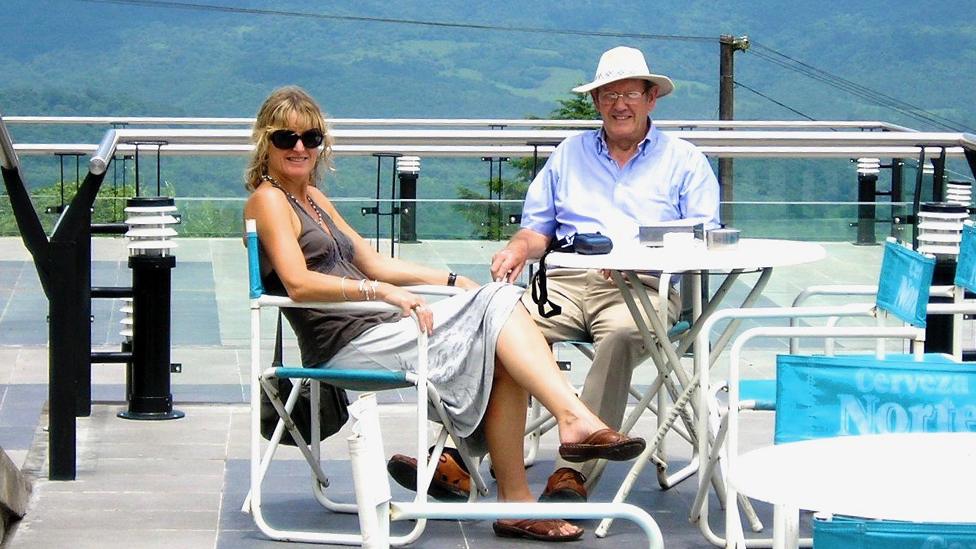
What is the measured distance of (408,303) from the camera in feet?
11.9

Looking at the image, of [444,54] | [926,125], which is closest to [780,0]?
[444,54]

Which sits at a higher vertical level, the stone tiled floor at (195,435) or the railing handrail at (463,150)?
the railing handrail at (463,150)

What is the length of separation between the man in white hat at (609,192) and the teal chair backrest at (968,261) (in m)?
0.63

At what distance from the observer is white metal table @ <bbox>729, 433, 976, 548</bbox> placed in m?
1.79

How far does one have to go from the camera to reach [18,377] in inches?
224

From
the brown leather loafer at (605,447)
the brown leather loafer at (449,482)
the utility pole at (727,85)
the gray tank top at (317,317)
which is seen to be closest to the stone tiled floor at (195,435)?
the brown leather loafer at (449,482)

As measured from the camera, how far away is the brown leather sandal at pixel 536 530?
12.0 feet

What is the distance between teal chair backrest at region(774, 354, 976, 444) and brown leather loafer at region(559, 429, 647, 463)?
2.41 feet

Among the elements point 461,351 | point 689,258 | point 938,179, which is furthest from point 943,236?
point 461,351

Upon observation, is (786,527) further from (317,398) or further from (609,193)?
(609,193)

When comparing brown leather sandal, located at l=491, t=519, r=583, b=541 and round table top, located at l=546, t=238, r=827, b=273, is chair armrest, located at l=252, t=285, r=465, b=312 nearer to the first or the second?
round table top, located at l=546, t=238, r=827, b=273

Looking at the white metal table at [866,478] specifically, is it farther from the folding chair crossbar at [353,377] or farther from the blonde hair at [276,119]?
the blonde hair at [276,119]

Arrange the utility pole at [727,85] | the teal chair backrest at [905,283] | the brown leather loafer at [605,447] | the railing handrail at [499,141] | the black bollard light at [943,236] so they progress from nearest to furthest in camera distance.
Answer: the teal chair backrest at [905,283], the brown leather loafer at [605,447], the black bollard light at [943,236], the railing handrail at [499,141], the utility pole at [727,85]

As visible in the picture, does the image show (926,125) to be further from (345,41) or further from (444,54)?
(345,41)
